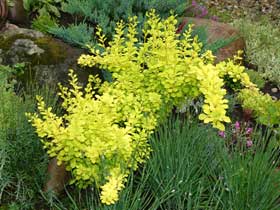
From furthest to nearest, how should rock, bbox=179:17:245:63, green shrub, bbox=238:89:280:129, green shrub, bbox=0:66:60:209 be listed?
rock, bbox=179:17:245:63, green shrub, bbox=238:89:280:129, green shrub, bbox=0:66:60:209

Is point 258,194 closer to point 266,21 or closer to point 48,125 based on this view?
point 48,125

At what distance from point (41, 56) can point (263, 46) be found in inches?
115

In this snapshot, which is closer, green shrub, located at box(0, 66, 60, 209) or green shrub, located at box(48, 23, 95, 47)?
green shrub, located at box(0, 66, 60, 209)

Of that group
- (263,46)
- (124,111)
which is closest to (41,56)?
(124,111)

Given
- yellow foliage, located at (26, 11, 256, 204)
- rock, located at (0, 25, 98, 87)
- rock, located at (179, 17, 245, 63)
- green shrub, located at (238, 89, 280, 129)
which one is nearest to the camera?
yellow foliage, located at (26, 11, 256, 204)

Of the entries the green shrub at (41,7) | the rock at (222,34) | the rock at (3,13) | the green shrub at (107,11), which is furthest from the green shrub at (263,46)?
the rock at (3,13)

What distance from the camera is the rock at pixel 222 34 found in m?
6.13

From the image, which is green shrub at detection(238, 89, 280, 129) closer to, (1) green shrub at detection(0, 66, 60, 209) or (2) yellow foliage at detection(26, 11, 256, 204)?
(2) yellow foliage at detection(26, 11, 256, 204)

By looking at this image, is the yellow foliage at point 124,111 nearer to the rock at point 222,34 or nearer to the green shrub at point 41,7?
the green shrub at point 41,7

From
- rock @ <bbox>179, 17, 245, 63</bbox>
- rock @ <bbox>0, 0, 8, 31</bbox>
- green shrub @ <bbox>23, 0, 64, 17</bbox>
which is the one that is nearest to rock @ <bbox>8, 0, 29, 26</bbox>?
green shrub @ <bbox>23, 0, 64, 17</bbox>

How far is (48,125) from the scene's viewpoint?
11.0 feet

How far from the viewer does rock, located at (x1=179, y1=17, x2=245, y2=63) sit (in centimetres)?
613

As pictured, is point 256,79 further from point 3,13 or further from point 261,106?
point 3,13

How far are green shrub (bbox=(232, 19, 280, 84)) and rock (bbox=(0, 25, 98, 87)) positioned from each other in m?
2.15
